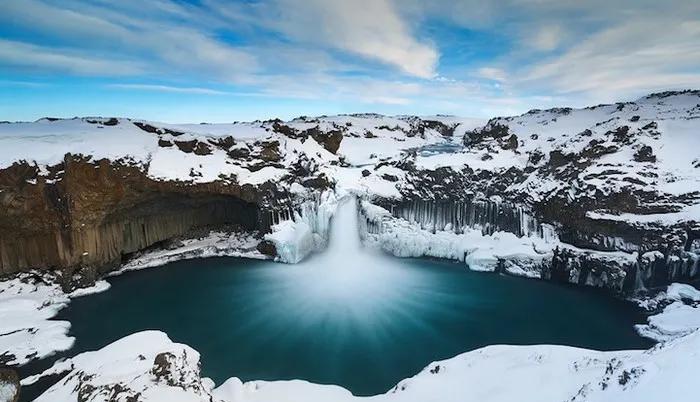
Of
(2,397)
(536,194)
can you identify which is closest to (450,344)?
(536,194)

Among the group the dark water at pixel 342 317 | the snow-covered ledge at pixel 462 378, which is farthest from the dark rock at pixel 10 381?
the dark water at pixel 342 317

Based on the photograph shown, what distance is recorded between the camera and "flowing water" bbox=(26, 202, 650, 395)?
15562mm

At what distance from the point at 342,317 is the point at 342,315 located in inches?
7.5

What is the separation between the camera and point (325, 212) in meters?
26.5

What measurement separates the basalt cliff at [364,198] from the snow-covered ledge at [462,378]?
10.1 meters

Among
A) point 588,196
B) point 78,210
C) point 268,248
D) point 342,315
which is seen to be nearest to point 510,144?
point 588,196

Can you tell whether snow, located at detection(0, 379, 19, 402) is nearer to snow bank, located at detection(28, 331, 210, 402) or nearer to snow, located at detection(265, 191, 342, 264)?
snow bank, located at detection(28, 331, 210, 402)

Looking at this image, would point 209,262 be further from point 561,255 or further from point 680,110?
point 680,110

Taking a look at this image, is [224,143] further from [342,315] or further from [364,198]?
[342,315]

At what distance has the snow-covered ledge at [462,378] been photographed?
693 centimetres

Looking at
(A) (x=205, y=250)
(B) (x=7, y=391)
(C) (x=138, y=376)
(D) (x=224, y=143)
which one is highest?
(D) (x=224, y=143)

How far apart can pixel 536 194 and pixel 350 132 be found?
30123mm

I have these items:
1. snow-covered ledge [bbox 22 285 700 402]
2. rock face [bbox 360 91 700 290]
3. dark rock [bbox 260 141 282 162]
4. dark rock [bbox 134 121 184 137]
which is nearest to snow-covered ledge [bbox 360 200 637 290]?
rock face [bbox 360 91 700 290]

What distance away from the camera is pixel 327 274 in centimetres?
2372
